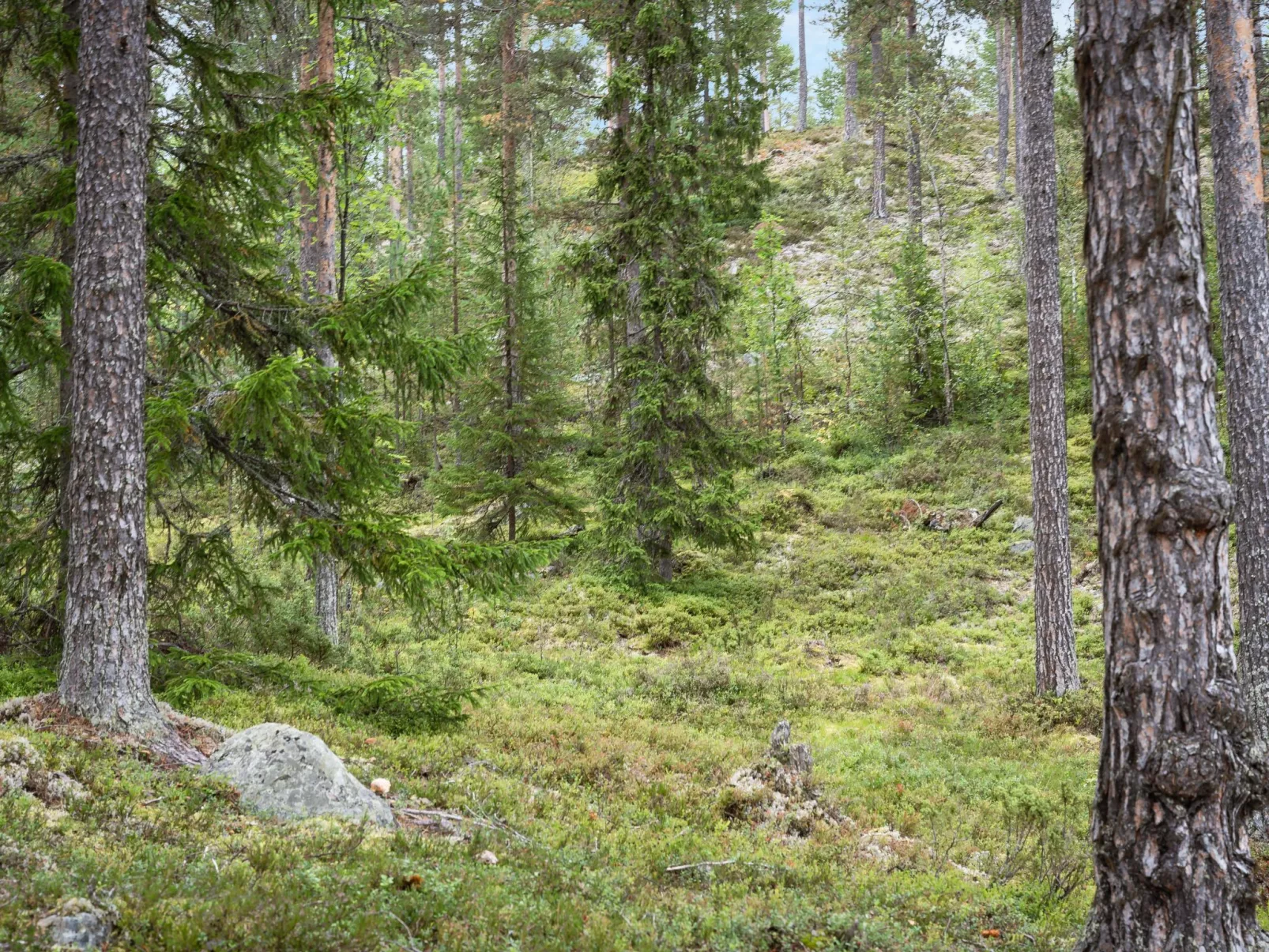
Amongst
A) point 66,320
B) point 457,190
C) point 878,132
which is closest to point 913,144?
point 878,132

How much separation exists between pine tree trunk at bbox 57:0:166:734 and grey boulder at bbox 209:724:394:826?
107 centimetres

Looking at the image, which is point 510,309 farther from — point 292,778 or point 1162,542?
point 1162,542

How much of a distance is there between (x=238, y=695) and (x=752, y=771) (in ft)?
17.1

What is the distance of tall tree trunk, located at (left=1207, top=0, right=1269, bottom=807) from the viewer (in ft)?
25.6

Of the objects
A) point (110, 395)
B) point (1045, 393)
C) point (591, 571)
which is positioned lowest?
point (591, 571)

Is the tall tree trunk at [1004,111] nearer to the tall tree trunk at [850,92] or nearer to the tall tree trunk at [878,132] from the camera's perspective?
the tall tree trunk at [878,132]

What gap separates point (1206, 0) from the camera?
29.0ft

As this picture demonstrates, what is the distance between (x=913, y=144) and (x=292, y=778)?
94.0ft

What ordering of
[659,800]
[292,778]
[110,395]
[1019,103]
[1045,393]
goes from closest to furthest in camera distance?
[292,778] → [110,395] → [659,800] → [1045,393] → [1019,103]

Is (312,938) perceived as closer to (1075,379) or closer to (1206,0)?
(1206,0)

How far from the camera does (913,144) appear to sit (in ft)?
90.9

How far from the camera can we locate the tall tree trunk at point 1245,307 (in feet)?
25.6

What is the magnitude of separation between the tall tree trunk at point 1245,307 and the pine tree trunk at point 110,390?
32.4 ft

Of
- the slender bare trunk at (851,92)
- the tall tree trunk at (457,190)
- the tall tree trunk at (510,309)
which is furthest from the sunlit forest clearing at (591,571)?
the slender bare trunk at (851,92)
